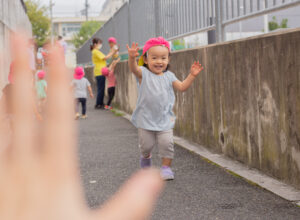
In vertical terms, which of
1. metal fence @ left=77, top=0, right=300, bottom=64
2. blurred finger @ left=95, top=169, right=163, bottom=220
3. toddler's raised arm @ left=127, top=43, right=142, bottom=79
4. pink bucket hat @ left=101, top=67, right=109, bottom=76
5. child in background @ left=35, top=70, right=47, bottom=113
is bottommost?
blurred finger @ left=95, top=169, right=163, bottom=220

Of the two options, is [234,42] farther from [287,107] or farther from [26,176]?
[26,176]

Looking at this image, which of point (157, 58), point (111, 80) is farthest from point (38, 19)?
point (157, 58)

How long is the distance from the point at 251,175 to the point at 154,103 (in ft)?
3.69

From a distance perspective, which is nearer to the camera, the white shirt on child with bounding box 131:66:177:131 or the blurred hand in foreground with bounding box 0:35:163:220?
the blurred hand in foreground with bounding box 0:35:163:220

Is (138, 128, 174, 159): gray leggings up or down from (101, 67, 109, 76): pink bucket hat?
down

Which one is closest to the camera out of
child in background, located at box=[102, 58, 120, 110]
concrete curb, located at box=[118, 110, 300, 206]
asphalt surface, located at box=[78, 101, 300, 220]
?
asphalt surface, located at box=[78, 101, 300, 220]

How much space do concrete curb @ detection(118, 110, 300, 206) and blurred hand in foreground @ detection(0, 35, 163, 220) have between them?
322 centimetres

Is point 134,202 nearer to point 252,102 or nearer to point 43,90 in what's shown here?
point 43,90

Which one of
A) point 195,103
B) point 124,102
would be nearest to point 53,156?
point 195,103

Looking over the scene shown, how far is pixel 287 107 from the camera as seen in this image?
412cm

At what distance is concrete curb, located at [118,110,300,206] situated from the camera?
393 cm

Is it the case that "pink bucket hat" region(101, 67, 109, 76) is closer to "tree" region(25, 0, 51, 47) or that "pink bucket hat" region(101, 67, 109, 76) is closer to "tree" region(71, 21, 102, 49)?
"tree" region(25, 0, 51, 47)

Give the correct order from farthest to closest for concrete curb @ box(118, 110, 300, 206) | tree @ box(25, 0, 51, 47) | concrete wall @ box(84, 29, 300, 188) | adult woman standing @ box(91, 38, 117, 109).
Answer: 1. tree @ box(25, 0, 51, 47)
2. adult woman standing @ box(91, 38, 117, 109)
3. concrete wall @ box(84, 29, 300, 188)
4. concrete curb @ box(118, 110, 300, 206)

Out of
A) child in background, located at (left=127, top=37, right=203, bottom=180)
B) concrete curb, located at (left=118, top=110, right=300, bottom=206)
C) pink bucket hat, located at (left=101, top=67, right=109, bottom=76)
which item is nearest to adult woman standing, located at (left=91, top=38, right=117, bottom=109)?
pink bucket hat, located at (left=101, top=67, right=109, bottom=76)
